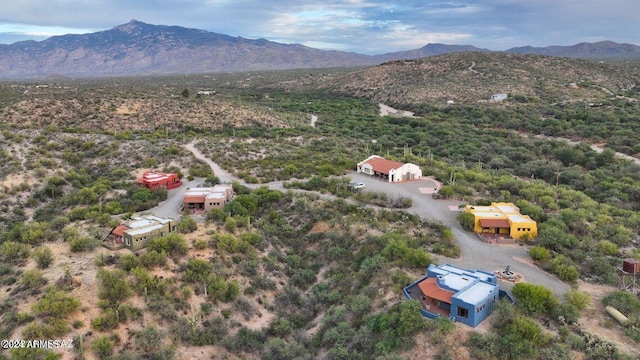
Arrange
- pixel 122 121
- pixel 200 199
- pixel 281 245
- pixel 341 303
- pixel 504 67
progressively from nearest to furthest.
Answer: pixel 341 303
pixel 281 245
pixel 200 199
pixel 122 121
pixel 504 67

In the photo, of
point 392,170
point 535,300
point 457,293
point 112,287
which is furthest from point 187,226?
point 535,300

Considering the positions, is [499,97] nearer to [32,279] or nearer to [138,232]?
[138,232]

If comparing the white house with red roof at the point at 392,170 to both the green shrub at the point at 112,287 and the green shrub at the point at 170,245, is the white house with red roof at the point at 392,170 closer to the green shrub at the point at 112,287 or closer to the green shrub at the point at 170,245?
the green shrub at the point at 170,245

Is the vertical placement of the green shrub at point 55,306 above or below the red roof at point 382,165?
below

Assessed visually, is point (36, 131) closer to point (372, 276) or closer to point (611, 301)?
point (372, 276)

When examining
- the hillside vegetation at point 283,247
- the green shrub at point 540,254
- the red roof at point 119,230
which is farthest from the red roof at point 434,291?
the red roof at point 119,230

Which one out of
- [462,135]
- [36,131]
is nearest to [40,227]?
[36,131]
